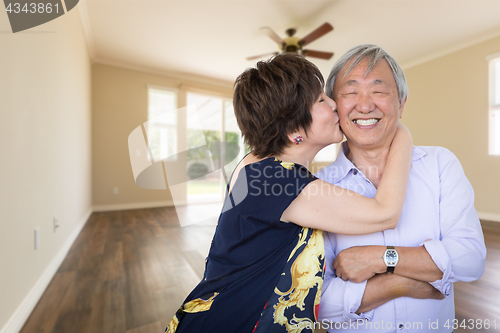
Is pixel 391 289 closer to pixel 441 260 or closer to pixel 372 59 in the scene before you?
pixel 441 260

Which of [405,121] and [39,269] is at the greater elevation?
[405,121]

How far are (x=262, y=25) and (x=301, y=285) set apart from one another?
4.36m

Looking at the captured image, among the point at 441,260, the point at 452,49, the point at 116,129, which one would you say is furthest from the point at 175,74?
the point at 441,260

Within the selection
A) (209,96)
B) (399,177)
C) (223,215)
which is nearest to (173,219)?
(209,96)

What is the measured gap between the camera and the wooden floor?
172 centimetres

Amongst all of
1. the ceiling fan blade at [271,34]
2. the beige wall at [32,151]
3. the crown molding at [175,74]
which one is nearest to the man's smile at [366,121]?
the beige wall at [32,151]

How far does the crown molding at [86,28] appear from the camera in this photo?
373 centimetres

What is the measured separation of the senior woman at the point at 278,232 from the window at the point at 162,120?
18.9ft

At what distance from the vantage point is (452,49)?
4.94 metres

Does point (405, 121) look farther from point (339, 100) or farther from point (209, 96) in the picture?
point (339, 100)

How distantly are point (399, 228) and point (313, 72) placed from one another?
64 cm

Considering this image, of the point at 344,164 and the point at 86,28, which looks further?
the point at 86,28

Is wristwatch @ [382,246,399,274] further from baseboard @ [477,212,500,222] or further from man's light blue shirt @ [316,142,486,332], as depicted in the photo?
baseboard @ [477,212,500,222]

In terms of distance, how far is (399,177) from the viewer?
2.70 ft
